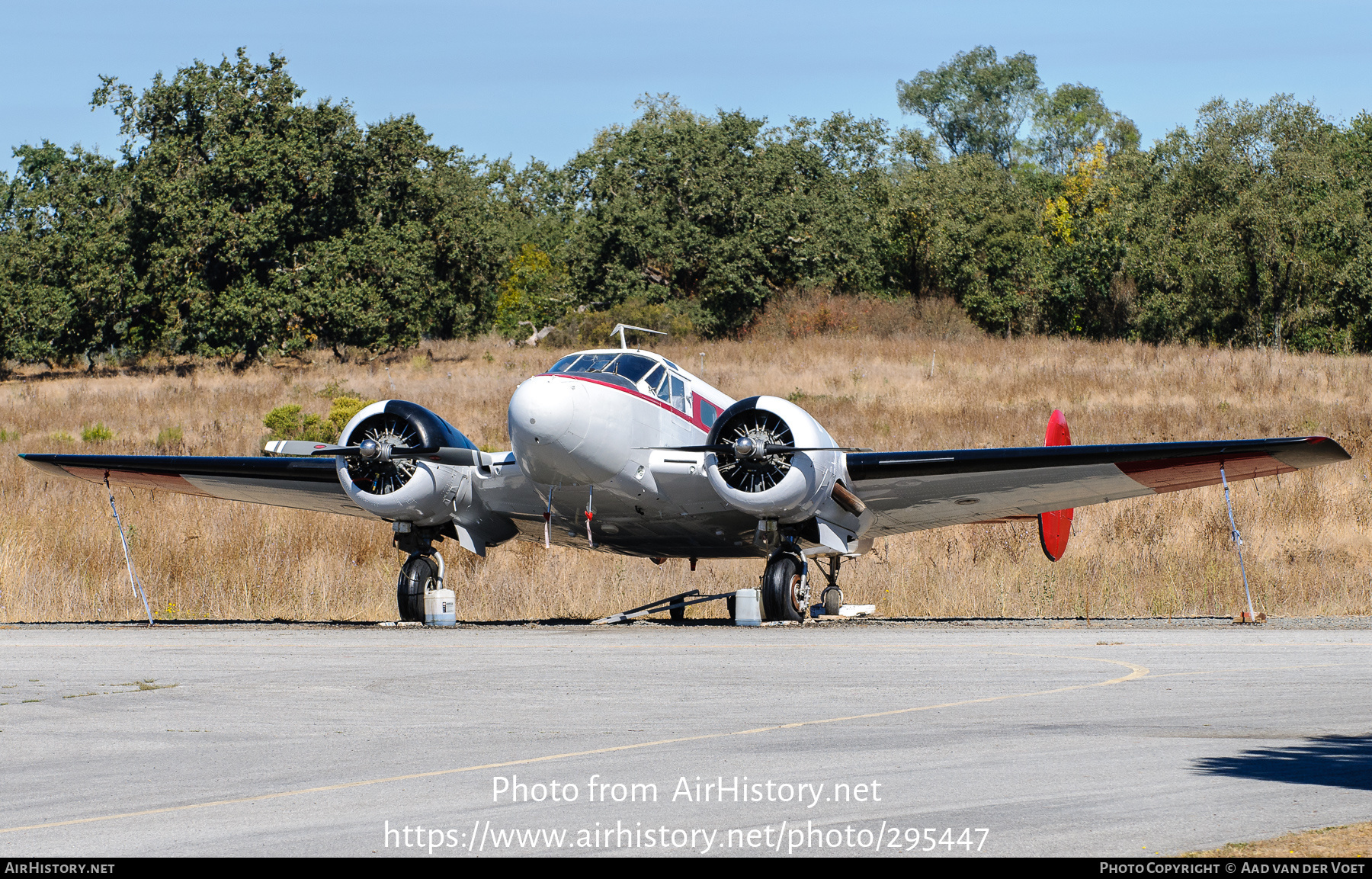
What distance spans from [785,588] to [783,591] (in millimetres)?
57

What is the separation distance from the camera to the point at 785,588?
63.5 feet

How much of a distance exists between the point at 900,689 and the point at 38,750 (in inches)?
251

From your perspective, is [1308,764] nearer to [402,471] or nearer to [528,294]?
[402,471]

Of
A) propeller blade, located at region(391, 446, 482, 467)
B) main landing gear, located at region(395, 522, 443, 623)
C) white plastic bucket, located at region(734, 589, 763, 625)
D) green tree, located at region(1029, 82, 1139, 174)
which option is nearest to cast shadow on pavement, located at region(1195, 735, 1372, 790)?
white plastic bucket, located at region(734, 589, 763, 625)

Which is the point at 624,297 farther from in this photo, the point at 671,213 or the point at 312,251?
the point at 312,251

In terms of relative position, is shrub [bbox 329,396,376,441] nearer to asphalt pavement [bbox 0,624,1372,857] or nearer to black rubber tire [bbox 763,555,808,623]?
black rubber tire [bbox 763,555,808,623]

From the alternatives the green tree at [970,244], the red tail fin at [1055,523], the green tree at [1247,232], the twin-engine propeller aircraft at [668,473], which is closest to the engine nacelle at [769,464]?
the twin-engine propeller aircraft at [668,473]

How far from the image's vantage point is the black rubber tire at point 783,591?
63.6 feet

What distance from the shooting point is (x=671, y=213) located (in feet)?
224

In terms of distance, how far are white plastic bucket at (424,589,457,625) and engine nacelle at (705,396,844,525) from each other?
4.44 meters

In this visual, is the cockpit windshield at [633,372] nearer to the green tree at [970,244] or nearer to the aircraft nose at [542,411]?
the aircraft nose at [542,411]

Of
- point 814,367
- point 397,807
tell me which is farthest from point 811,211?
point 397,807

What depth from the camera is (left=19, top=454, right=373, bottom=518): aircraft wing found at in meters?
20.9

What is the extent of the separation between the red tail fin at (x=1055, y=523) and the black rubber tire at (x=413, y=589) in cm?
1027
